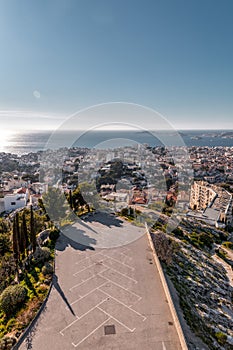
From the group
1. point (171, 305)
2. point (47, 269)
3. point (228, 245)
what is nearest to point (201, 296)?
point (171, 305)

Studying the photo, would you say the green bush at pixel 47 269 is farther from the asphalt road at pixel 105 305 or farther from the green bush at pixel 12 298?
the green bush at pixel 12 298

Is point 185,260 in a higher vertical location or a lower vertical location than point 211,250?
higher

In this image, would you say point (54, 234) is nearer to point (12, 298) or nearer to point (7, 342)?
point (12, 298)

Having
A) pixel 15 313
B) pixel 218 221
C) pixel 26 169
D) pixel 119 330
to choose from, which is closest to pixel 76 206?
pixel 15 313

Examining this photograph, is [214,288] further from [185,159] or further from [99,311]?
[185,159]

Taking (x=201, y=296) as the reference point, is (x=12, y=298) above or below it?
above

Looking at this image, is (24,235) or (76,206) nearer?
(24,235)
